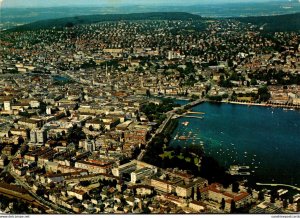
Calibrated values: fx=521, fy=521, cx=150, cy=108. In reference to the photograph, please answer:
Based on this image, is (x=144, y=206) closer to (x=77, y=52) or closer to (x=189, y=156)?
(x=189, y=156)

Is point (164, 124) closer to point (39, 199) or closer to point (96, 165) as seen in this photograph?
point (96, 165)

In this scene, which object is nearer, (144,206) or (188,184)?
(144,206)

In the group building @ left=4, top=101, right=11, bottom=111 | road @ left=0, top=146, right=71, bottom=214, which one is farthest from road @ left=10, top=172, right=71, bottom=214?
building @ left=4, top=101, right=11, bottom=111

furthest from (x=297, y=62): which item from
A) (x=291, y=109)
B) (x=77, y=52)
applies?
(x=77, y=52)

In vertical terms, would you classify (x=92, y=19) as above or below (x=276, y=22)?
above

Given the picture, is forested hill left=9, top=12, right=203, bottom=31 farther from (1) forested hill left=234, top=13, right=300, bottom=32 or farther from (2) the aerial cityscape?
(1) forested hill left=234, top=13, right=300, bottom=32

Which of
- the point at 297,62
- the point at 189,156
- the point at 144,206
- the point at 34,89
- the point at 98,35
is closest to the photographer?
the point at 144,206

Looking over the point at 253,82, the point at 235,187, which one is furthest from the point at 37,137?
the point at 253,82
